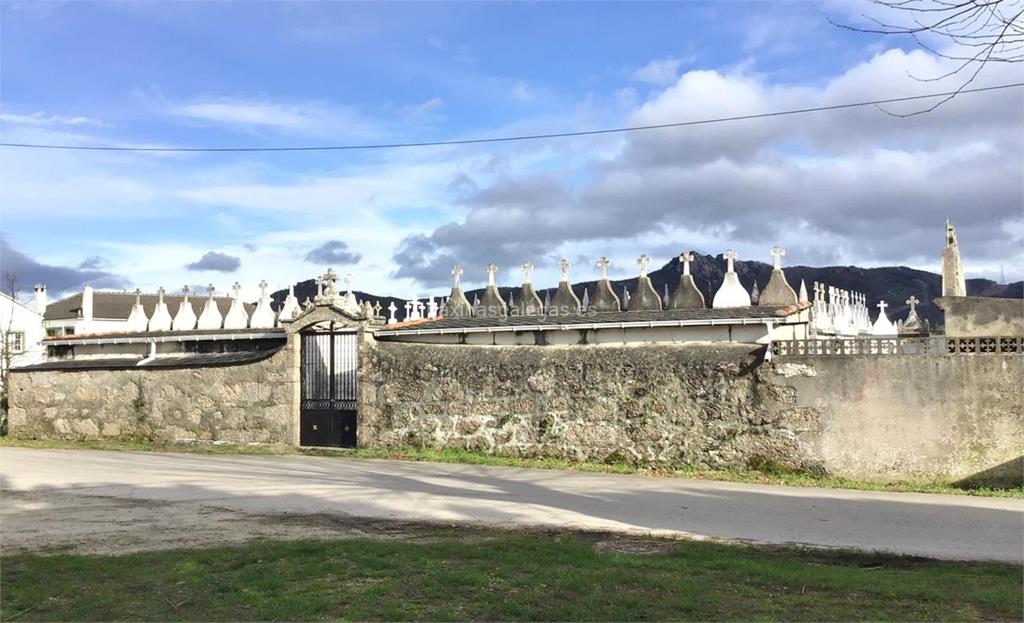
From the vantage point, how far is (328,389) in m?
21.1

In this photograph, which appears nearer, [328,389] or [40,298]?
[328,389]

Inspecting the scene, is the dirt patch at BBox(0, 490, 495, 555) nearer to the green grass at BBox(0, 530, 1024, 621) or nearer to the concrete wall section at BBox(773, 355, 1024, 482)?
the green grass at BBox(0, 530, 1024, 621)

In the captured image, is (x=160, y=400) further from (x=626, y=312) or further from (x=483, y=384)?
(x=626, y=312)

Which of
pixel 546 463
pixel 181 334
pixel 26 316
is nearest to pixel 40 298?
pixel 26 316

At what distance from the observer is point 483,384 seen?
1877 cm

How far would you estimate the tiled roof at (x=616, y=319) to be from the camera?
54.7 ft

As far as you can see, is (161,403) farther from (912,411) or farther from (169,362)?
(912,411)

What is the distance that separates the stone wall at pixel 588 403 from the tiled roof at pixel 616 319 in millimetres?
535

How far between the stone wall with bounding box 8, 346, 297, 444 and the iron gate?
0.44 meters

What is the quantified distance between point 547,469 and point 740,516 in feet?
20.4

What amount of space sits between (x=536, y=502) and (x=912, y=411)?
282 inches

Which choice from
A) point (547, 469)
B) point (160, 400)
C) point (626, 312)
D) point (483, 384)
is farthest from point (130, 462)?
point (626, 312)

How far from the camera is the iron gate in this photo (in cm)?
2081

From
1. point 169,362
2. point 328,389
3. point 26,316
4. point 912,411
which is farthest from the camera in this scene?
point 26,316
